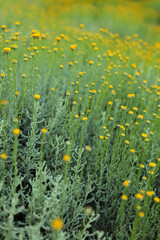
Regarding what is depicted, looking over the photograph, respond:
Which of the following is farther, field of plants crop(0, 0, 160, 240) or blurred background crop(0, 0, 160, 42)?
blurred background crop(0, 0, 160, 42)

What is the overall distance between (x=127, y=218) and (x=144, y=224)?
151 mm

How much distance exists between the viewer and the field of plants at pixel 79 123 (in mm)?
1771

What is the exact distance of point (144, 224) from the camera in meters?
1.97

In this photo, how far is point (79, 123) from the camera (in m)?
2.29

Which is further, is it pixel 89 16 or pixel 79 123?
pixel 89 16

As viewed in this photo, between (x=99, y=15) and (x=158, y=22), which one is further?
(x=158, y=22)

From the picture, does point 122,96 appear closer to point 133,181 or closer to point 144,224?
point 133,181

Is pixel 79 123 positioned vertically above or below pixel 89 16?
below

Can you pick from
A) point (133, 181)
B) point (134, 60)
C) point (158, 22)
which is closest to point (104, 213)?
point (133, 181)

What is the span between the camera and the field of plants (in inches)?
69.7

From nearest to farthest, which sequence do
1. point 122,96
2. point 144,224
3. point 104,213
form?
point 144,224 → point 104,213 → point 122,96

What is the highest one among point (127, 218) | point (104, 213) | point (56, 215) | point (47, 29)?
point (47, 29)

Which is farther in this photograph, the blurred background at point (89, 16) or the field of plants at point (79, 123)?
the blurred background at point (89, 16)

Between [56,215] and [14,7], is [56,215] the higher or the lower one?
the lower one
